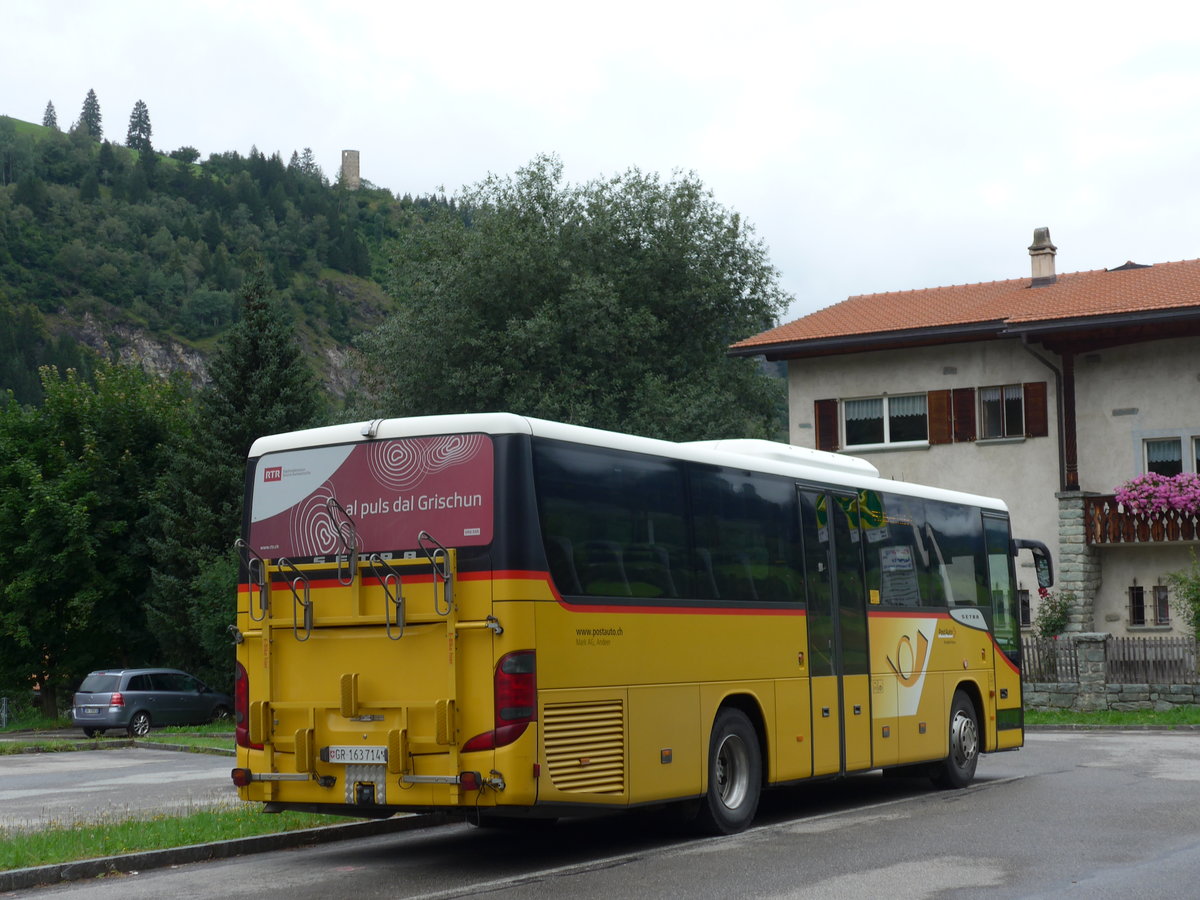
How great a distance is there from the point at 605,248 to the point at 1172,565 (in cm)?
2081

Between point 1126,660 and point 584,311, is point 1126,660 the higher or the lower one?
the lower one

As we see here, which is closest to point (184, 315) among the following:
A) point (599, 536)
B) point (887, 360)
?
point (887, 360)

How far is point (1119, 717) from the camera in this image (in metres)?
27.7

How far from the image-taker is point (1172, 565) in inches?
1326

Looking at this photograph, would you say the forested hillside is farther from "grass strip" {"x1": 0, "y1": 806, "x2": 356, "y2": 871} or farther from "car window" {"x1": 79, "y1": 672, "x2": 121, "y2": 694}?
"grass strip" {"x1": 0, "y1": 806, "x2": 356, "y2": 871}

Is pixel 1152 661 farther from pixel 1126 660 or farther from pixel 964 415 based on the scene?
pixel 964 415

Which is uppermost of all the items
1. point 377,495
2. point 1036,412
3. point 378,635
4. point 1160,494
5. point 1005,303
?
point 1005,303

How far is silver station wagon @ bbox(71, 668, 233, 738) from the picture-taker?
35094 millimetres

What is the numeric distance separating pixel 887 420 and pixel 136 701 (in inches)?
743

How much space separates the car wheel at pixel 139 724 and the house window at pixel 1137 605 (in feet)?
73.6

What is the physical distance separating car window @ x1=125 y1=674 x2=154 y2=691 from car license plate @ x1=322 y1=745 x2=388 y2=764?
26352 millimetres

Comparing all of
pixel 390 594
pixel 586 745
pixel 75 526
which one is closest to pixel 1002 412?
pixel 75 526

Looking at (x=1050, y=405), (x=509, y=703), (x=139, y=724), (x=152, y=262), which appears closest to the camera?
(x=509, y=703)

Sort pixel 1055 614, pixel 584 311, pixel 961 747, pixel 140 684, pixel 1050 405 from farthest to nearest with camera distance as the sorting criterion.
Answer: pixel 584 311, pixel 140 684, pixel 1050 405, pixel 1055 614, pixel 961 747
